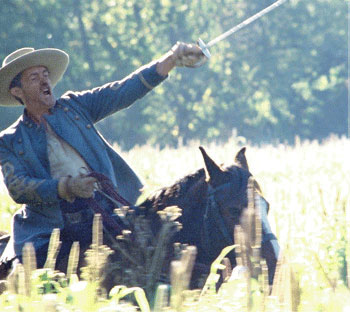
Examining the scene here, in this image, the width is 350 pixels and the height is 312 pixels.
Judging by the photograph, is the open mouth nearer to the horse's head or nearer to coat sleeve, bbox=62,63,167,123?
coat sleeve, bbox=62,63,167,123

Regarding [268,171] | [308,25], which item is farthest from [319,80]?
[268,171]

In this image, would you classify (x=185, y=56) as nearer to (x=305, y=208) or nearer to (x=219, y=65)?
(x=305, y=208)

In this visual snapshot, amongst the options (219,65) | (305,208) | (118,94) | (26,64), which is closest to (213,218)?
(118,94)

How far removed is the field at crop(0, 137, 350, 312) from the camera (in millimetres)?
3666

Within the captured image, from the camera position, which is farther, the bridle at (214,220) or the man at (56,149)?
the man at (56,149)

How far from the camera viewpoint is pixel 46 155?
608 cm

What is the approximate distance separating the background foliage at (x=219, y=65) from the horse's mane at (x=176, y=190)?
35.9 m

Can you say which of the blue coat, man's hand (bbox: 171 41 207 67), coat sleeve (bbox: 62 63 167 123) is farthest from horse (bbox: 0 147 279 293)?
coat sleeve (bbox: 62 63 167 123)

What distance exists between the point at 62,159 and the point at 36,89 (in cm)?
50

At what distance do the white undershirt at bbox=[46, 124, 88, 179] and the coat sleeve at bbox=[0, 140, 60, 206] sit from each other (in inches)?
7.3

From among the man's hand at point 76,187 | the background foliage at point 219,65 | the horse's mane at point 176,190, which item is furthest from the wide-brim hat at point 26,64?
the background foliage at point 219,65

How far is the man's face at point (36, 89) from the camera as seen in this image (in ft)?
20.5

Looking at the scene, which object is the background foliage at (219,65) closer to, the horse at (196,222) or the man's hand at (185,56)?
the man's hand at (185,56)

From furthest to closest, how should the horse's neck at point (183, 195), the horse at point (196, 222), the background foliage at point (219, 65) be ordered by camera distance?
1. the background foliage at point (219, 65)
2. the horse's neck at point (183, 195)
3. the horse at point (196, 222)
